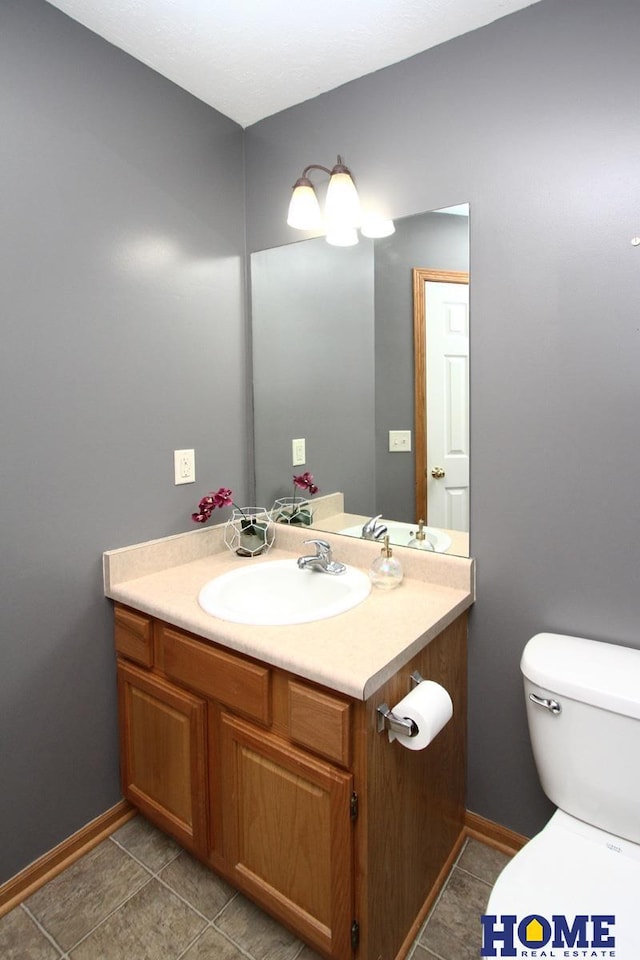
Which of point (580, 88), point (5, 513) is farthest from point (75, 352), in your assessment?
point (580, 88)

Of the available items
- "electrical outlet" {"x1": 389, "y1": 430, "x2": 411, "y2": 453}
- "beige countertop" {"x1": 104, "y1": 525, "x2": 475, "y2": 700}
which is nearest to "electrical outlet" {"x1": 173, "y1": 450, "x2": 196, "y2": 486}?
"beige countertop" {"x1": 104, "y1": 525, "x2": 475, "y2": 700}

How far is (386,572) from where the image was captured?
1461mm

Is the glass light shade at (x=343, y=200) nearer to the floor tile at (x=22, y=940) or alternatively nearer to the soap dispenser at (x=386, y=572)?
the soap dispenser at (x=386, y=572)

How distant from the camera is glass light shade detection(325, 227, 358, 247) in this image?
165cm

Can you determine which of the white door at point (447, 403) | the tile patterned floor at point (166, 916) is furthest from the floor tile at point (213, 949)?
the white door at point (447, 403)

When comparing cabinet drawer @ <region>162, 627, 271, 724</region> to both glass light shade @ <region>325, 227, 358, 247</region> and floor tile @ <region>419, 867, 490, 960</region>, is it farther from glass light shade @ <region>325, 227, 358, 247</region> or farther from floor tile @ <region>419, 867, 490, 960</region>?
glass light shade @ <region>325, 227, 358, 247</region>

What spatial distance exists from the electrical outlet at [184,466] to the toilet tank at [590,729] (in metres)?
1.18

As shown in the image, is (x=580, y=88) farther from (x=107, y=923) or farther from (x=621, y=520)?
(x=107, y=923)

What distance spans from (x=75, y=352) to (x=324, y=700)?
1.15 metres

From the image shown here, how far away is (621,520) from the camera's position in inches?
49.6

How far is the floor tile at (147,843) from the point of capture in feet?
4.92

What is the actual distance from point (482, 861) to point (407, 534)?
976mm

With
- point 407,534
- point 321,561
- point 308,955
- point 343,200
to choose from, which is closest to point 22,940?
point 308,955

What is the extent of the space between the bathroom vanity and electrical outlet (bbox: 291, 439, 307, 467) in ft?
1.83
